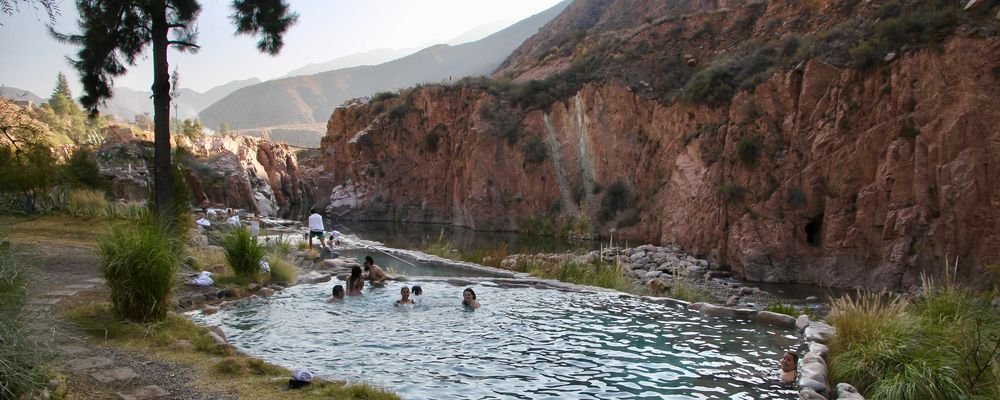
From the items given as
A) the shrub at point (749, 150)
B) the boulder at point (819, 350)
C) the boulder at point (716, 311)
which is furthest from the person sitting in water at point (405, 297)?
the shrub at point (749, 150)

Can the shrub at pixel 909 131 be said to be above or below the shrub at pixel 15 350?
above

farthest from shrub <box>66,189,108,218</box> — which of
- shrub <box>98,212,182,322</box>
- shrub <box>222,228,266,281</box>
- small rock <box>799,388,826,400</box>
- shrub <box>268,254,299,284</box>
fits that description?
small rock <box>799,388,826,400</box>

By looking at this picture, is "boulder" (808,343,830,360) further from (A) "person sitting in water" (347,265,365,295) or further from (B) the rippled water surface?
(A) "person sitting in water" (347,265,365,295)

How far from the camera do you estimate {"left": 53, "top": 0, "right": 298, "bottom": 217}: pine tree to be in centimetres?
1533

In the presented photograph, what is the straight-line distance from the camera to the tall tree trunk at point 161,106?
1526 cm

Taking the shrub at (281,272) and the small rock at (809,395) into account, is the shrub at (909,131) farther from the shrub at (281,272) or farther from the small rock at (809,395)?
the shrub at (281,272)

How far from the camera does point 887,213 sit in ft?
66.5

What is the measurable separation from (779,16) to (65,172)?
31.4m

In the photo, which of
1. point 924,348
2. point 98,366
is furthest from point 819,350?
point 98,366

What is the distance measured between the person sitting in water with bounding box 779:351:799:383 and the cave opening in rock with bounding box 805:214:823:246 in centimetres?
1631

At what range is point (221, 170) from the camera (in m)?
46.6

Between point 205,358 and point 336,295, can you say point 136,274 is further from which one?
point 336,295

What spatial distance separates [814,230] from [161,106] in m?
20.7

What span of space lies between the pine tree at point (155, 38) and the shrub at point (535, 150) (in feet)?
81.0
